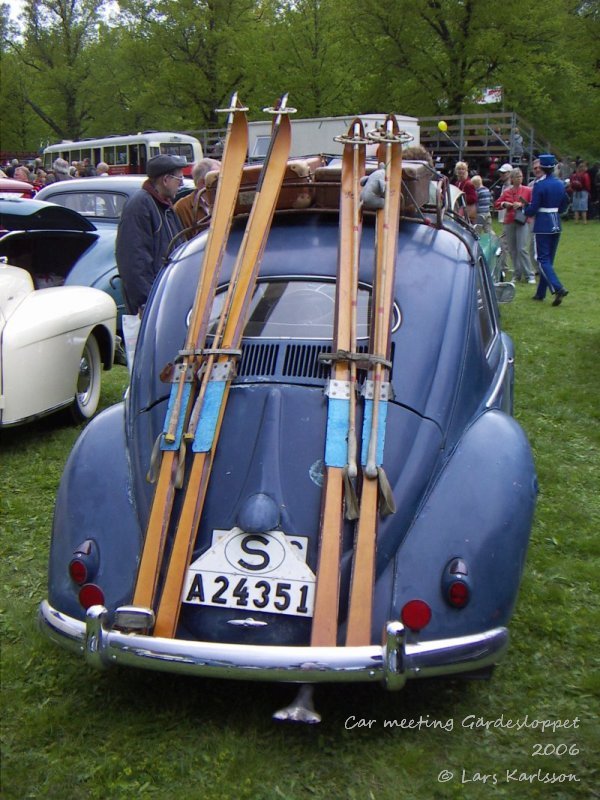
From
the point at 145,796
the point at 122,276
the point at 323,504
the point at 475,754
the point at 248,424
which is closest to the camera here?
the point at 145,796

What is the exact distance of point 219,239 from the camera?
148 inches

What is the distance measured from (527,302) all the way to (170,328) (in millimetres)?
8300

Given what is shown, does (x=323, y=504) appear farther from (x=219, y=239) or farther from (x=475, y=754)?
(x=219, y=239)

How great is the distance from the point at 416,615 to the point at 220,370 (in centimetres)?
124

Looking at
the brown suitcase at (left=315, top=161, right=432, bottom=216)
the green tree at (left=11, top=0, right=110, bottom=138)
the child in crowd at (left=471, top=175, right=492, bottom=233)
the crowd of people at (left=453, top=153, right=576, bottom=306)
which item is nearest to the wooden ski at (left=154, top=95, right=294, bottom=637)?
the brown suitcase at (left=315, top=161, right=432, bottom=216)

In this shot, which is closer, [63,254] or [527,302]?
[63,254]

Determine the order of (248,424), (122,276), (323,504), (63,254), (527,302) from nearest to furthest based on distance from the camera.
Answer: (323,504)
(248,424)
(122,276)
(63,254)
(527,302)

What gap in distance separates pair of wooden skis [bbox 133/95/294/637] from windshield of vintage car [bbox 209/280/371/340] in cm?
14

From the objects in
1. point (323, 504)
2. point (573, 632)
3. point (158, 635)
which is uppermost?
point (323, 504)

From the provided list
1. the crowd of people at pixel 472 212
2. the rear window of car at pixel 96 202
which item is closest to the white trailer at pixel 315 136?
the crowd of people at pixel 472 212

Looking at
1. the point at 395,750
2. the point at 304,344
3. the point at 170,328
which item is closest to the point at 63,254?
the point at 170,328

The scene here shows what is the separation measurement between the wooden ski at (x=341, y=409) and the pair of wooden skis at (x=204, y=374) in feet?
1.20

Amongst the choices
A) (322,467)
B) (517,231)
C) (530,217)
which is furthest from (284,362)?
(517,231)

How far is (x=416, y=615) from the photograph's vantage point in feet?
9.05
